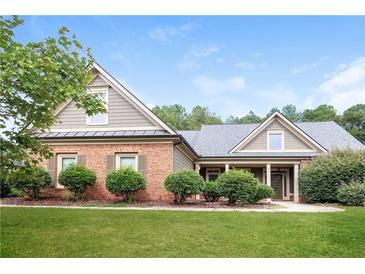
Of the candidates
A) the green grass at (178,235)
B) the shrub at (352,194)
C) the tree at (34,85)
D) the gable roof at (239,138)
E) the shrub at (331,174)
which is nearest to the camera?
the tree at (34,85)

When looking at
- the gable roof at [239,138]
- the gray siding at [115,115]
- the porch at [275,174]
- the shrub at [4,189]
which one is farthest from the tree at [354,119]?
the shrub at [4,189]

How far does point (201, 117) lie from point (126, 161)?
132 feet

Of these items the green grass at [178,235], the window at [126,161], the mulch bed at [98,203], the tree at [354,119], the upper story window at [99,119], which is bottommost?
the mulch bed at [98,203]

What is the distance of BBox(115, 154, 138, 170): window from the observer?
1495cm

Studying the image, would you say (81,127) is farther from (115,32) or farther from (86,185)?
(115,32)

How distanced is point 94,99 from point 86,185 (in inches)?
348

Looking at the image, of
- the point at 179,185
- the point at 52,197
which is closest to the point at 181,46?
the point at 179,185

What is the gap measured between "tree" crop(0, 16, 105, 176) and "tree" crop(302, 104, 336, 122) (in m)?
44.2

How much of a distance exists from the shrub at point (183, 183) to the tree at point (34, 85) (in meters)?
7.06

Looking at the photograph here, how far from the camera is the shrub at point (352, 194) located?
561 inches

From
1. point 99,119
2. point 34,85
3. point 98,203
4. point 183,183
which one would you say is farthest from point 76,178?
point 34,85

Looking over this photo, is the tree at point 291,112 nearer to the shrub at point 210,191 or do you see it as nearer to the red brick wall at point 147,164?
the shrub at point 210,191

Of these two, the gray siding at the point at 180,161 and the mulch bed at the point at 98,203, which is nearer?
the mulch bed at the point at 98,203

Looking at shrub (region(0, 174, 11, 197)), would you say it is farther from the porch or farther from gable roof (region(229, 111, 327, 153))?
gable roof (region(229, 111, 327, 153))
